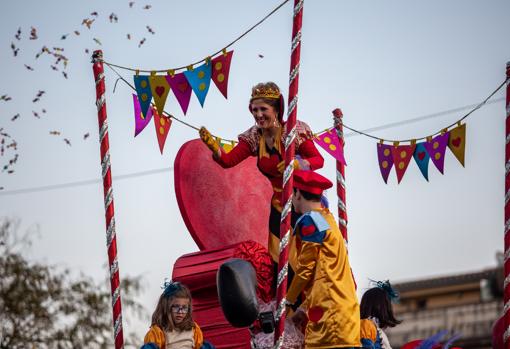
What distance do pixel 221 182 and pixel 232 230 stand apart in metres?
0.49

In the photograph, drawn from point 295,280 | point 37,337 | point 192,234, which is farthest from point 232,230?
point 37,337

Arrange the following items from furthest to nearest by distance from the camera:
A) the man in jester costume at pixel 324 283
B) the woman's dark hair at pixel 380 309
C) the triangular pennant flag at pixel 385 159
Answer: the triangular pennant flag at pixel 385 159
the woman's dark hair at pixel 380 309
the man in jester costume at pixel 324 283

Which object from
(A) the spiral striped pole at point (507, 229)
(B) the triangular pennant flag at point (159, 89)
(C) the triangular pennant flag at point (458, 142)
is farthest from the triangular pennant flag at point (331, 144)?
(B) the triangular pennant flag at point (159, 89)

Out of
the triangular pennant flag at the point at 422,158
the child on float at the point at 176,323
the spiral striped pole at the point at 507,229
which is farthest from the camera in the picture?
the triangular pennant flag at the point at 422,158

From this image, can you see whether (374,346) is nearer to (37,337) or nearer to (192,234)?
(192,234)

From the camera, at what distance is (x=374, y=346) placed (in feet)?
28.4

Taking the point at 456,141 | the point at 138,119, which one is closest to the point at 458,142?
the point at 456,141

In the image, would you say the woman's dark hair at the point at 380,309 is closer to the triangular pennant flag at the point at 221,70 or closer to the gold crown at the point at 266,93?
the gold crown at the point at 266,93

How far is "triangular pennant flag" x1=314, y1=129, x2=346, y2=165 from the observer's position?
34.0 ft

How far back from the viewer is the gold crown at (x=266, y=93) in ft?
27.5

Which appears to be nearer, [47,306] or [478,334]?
[47,306]

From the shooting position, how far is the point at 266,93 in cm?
839

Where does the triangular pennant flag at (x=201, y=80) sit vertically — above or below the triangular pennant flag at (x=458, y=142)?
above

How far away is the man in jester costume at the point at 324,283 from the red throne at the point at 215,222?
0.99m
